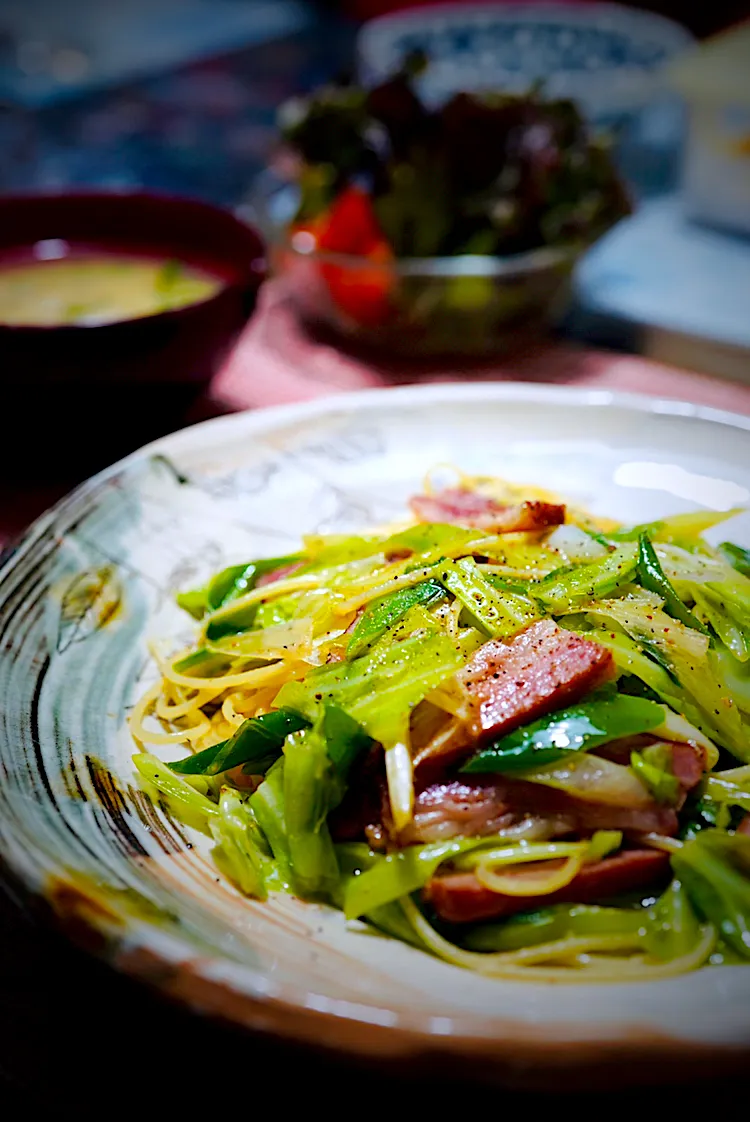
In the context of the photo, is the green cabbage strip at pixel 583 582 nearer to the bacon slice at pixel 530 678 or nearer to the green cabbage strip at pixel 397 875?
the bacon slice at pixel 530 678

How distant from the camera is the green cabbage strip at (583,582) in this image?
190 cm

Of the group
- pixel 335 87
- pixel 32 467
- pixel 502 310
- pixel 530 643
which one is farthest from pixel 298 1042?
pixel 335 87

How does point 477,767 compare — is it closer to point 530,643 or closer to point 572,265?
point 530,643

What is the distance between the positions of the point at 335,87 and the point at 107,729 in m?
3.00

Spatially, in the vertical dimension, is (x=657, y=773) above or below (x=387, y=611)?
below

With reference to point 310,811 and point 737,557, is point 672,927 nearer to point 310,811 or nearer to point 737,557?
point 310,811

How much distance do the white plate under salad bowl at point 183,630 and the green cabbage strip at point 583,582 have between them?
493 mm

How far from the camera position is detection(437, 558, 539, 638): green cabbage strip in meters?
1.83

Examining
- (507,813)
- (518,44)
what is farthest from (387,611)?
(518,44)

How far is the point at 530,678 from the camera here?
1.67 m

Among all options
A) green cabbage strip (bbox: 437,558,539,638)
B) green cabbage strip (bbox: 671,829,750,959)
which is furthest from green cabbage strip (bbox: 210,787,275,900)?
green cabbage strip (bbox: 671,829,750,959)

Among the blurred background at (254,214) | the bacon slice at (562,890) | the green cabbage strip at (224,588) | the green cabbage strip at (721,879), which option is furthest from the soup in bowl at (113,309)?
the green cabbage strip at (721,879)

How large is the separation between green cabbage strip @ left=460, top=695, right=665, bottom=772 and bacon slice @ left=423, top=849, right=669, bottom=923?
17 centimetres

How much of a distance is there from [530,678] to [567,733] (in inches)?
4.2
